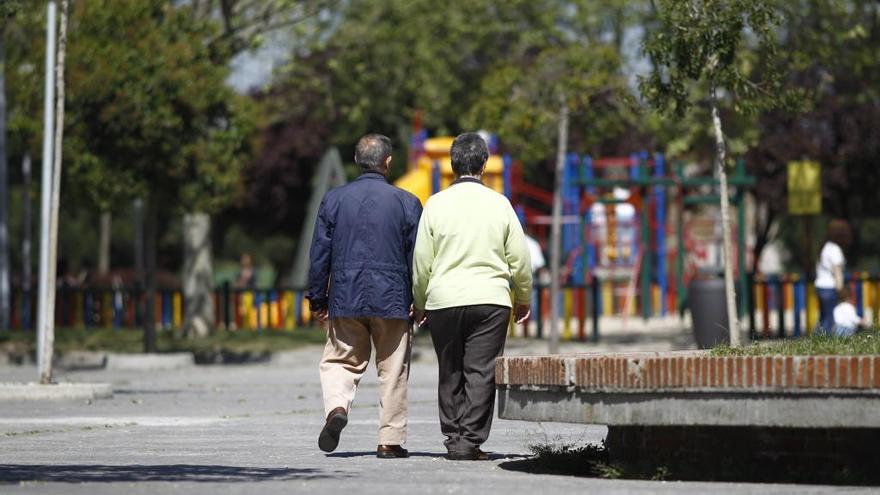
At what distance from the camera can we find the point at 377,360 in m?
10.1

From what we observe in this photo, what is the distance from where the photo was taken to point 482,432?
956cm

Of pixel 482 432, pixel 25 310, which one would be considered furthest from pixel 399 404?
pixel 25 310

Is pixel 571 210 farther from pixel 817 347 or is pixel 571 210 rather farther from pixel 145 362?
pixel 817 347

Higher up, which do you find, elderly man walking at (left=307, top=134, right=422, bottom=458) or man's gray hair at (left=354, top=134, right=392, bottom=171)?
man's gray hair at (left=354, top=134, right=392, bottom=171)

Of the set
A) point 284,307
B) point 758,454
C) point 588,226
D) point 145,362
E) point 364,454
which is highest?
point 588,226

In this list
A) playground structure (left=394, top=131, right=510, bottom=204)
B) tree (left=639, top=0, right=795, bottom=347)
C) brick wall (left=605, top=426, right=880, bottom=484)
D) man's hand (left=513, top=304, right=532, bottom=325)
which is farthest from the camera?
playground structure (left=394, top=131, right=510, bottom=204)

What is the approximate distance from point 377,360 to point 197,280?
22.8 meters

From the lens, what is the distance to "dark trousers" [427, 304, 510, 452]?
9562 millimetres

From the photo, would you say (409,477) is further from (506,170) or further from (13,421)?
(506,170)


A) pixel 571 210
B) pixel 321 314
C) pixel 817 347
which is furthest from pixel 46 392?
pixel 571 210

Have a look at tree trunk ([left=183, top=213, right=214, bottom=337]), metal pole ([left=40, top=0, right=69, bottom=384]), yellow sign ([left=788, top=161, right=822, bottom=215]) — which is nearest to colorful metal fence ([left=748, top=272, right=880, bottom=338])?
yellow sign ([left=788, top=161, right=822, bottom=215])

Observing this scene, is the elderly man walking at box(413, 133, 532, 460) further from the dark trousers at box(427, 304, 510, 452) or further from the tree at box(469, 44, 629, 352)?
the tree at box(469, 44, 629, 352)

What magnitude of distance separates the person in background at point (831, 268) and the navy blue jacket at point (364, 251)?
1090cm

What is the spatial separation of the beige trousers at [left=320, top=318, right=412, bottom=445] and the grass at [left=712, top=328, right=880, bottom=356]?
187 centimetres
